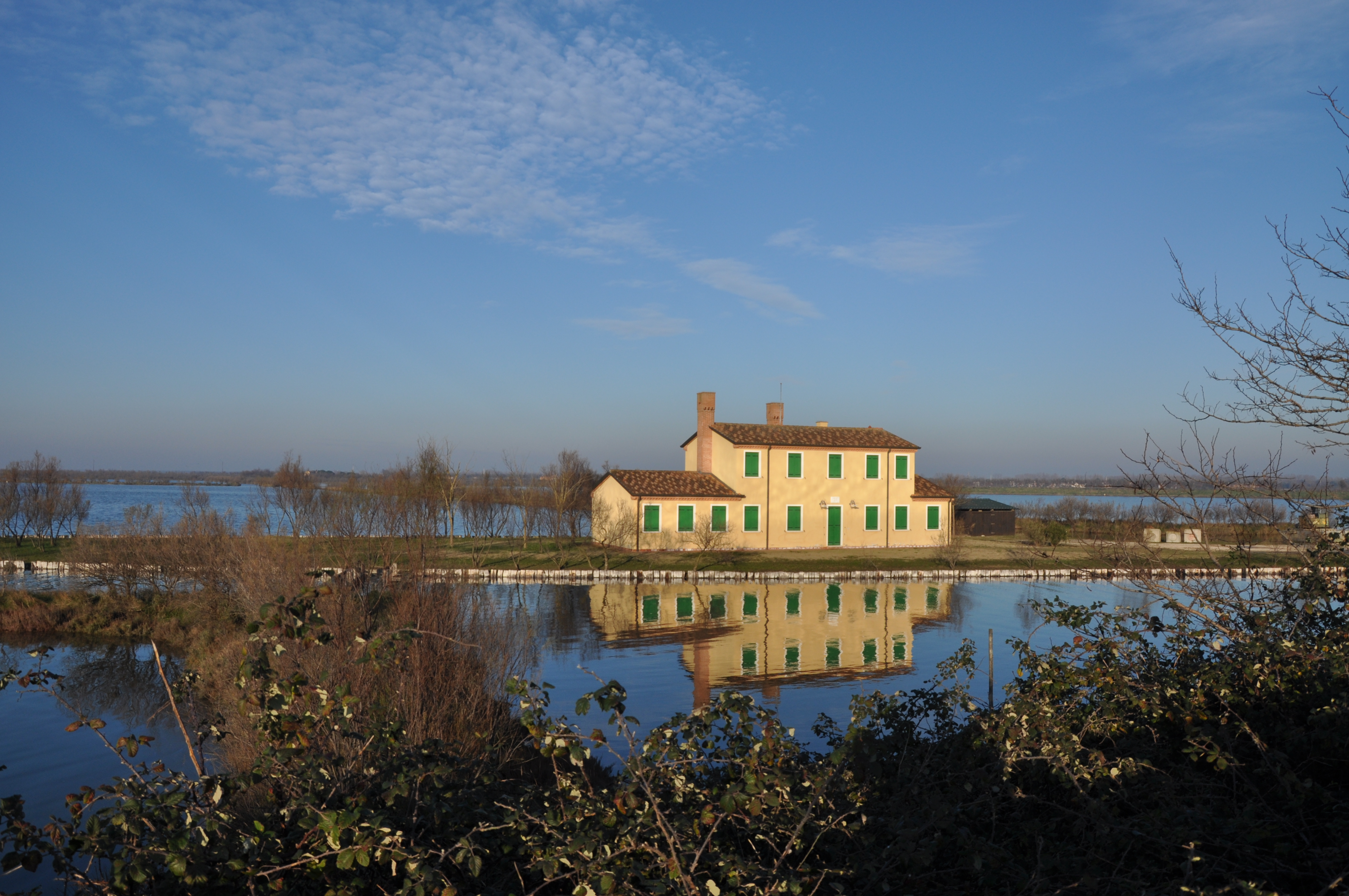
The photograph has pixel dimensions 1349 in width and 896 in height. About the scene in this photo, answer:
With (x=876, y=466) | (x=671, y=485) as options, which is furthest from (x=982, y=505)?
(x=671, y=485)

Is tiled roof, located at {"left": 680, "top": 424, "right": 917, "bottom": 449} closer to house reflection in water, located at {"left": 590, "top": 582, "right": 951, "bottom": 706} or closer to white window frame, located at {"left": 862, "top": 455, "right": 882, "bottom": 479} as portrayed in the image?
white window frame, located at {"left": 862, "top": 455, "right": 882, "bottom": 479}

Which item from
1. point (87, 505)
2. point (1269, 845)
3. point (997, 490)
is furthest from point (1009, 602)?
point (997, 490)

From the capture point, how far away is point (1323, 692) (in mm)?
4758

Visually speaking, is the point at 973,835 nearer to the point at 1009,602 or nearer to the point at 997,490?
the point at 1009,602

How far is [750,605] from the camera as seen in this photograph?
24297 millimetres

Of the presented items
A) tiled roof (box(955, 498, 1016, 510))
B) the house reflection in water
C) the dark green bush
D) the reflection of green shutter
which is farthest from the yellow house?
the dark green bush

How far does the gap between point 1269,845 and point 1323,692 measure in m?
1.43

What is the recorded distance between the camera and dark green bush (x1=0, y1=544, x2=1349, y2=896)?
3115 mm

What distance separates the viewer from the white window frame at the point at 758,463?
34.7 meters

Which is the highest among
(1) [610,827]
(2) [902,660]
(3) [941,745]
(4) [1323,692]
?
(4) [1323,692]

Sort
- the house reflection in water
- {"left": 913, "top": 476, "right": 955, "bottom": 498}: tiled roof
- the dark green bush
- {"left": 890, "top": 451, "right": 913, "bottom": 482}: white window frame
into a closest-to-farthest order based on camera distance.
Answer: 1. the dark green bush
2. the house reflection in water
3. {"left": 890, "top": 451, "right": 913, "bottom": 482}: white window frame
4. {"left": 913, "top": 476, "right": 955, "bottom": 498}: tiled roof

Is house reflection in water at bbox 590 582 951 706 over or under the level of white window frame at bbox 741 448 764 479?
under

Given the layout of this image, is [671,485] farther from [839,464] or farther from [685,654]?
[685,654]

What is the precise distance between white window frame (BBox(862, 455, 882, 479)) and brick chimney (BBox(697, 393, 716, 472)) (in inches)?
277
